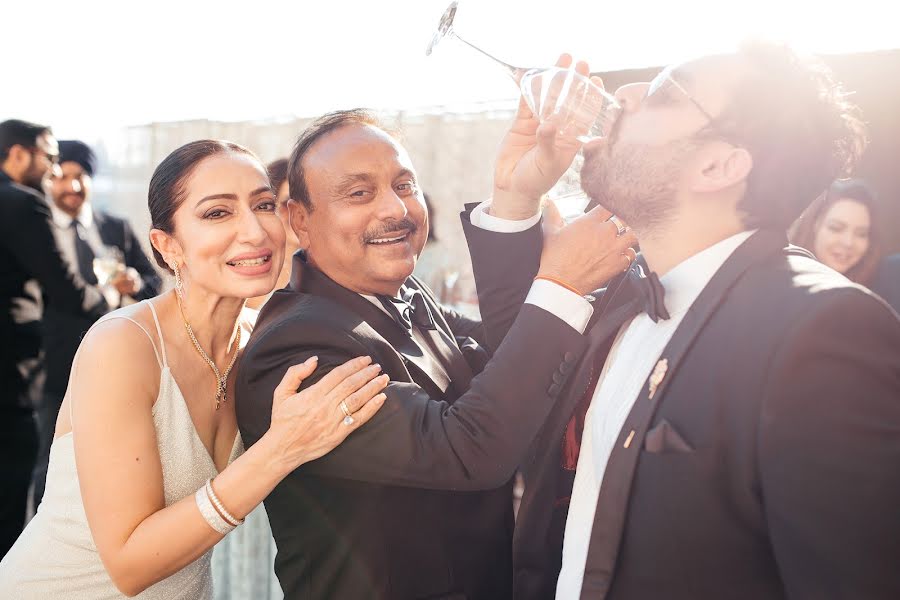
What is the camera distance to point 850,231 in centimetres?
448

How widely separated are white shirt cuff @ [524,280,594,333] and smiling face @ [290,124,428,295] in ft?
1.63

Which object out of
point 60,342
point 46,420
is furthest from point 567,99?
point 46,420

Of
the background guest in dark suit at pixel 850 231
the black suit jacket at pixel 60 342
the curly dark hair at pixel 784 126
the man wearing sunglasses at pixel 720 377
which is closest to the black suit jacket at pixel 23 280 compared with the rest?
the black suit jacket at pixel 60 342

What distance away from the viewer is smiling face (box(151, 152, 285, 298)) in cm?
214

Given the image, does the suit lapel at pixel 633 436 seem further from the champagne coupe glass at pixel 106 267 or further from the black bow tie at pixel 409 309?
the champagne coupe glass at pixel 106 267

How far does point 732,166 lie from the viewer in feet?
5.41

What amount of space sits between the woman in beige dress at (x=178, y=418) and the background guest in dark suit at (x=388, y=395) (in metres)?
0.10

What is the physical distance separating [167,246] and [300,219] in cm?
39

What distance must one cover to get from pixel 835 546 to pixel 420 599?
1.01 m

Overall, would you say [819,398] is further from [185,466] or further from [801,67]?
[185,466]

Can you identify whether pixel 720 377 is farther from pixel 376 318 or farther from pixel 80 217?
pixel 80 217

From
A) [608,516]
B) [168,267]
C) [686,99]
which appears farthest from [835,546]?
[168,267]

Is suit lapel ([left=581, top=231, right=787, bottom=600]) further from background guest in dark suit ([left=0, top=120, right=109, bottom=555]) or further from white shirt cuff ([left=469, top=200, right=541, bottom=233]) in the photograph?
background guest in dark suit ([left=0, top=120, right=109, bottom=555])

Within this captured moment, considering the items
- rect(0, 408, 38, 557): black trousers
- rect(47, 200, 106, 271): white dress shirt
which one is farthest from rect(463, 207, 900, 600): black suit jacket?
rect(47, 200, 106, 271): white dress shirt
